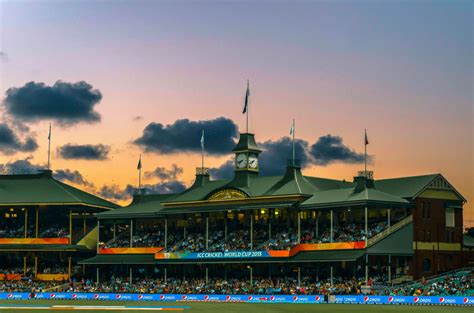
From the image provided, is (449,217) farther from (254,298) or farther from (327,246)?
(254,298)

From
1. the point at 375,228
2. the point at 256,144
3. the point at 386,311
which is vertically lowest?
the point at 386,311

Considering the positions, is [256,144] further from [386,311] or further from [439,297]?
[386,311]

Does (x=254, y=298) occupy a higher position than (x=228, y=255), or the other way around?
(x=228, y=255)

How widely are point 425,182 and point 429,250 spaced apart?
779 cm

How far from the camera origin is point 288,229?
10381 centimetres

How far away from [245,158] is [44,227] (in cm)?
3489

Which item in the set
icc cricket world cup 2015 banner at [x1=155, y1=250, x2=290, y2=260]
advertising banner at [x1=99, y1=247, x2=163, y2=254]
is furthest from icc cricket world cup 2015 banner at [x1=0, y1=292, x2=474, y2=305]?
advertising banner at [x1=99, y1=247, x2=163, y2=254]

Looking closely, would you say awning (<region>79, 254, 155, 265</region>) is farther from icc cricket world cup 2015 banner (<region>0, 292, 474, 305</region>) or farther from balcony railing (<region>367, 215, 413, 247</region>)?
balcony railing (<region>367, 215, 413, 247</region>)

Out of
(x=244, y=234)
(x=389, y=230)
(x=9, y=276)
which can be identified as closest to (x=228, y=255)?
(x=244, y=234)

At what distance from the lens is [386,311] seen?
2557 inches

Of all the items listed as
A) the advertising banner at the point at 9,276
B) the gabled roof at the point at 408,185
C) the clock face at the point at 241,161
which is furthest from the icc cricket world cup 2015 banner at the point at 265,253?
the advertising banner at the point at 9,276

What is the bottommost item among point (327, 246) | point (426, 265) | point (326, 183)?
point (426, 265)

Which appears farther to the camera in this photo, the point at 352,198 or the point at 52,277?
the point at 52,277

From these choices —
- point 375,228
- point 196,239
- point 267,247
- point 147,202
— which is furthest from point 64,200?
point 375,228
